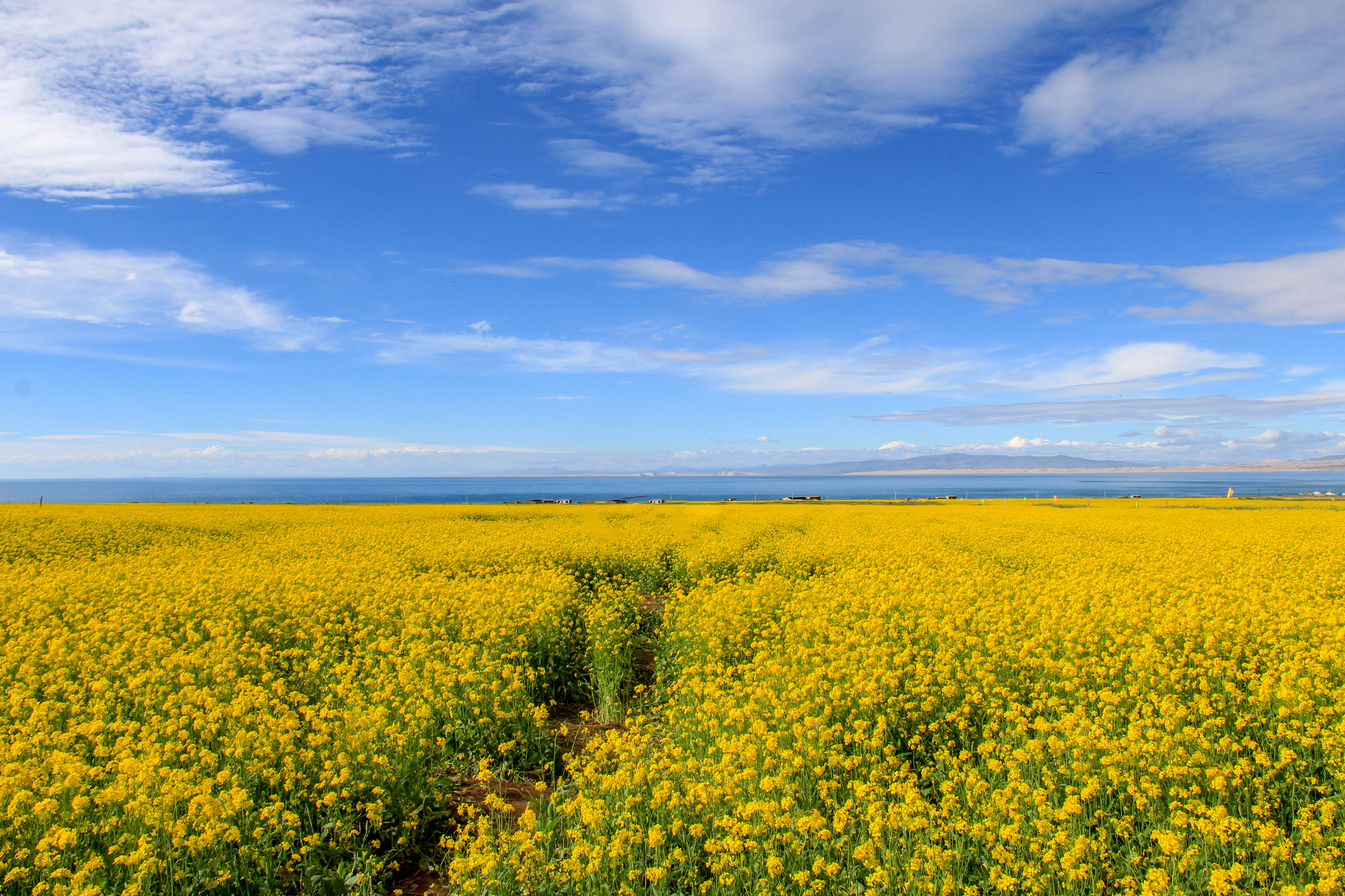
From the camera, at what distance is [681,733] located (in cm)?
643

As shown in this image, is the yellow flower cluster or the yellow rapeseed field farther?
A: the yellow rapeseed field

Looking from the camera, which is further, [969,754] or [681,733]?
[681,733]

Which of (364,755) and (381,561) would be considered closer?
(364,755)

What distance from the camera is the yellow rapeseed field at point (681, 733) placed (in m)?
4.03

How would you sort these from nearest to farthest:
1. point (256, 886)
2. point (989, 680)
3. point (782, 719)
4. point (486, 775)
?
point (256, 886)
point (486, 775)
point (782, 719)
point (989, 680)

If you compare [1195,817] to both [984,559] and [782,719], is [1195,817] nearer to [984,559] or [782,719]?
[782,719]

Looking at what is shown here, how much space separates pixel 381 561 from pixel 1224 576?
57.3 ft

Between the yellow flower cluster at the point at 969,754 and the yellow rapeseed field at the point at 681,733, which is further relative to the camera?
the yellow rapeseed field at the point at 681,733

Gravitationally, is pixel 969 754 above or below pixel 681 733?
above

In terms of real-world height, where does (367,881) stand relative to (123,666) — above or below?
below

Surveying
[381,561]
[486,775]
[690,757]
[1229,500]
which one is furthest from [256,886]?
[1229,500]

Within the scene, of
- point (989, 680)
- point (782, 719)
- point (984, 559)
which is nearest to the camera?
point (782, 719)

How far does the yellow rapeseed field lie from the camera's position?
4027mm

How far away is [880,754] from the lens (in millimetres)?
5883
